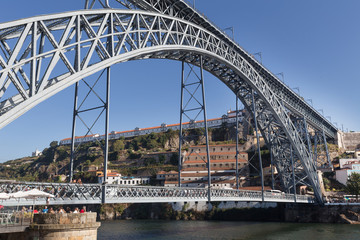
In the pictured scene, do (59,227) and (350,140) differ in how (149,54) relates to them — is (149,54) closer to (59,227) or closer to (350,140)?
(59,227)

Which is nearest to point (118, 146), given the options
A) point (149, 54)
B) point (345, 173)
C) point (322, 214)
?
point (345, 173)

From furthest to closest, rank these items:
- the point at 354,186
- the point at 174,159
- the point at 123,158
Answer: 1. the point at 123,158
2. the point at 174,159
3. the point at 354,186

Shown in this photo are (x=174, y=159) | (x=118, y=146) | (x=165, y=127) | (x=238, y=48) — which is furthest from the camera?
(x=165, y=127)

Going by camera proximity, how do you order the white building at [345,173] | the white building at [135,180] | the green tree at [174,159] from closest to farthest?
the white building at [345,173], the white building at [135,180], the green tree at [174,159]

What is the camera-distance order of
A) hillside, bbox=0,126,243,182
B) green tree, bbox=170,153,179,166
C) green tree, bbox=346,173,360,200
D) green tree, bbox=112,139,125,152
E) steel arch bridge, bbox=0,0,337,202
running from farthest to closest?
green tree, bbox=112,139,125,152 → hillside, bbox=0,126,243,182 → green tree, bbox=170,153,179,166 → green tree, bbox=346,173,360,200 → steel arch bridge, bbox=0,0,337,202

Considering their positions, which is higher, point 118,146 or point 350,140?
point 118,146

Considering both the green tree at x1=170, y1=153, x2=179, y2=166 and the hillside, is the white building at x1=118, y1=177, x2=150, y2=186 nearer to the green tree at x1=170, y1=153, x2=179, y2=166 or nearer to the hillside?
the hillside

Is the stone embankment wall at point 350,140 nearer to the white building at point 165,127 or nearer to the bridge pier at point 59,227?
the white building at point 165,127

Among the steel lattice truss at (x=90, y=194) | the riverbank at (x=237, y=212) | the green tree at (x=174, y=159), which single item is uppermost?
the green tree at (x=174, y=159)

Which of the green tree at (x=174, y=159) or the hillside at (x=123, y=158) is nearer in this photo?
the green tree at (x=174, y=159)

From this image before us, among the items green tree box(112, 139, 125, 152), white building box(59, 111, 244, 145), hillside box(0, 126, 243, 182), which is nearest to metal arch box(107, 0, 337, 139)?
hillside box(0, 126, 243, 182)

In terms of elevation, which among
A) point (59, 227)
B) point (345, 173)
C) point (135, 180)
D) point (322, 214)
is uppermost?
point (345, 173)

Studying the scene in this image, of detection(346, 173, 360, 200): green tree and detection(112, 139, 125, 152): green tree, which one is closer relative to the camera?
detection(346, 173, 360, 200): green tree

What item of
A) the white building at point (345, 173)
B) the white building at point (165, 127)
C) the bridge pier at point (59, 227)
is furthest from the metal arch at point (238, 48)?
the white building at point (165, 127)
